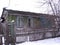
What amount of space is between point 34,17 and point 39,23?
98 cm

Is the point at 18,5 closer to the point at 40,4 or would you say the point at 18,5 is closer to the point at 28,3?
the point at 28,3

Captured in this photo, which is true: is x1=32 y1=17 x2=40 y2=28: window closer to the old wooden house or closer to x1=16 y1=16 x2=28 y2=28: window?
the old wooden house

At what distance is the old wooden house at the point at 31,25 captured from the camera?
13122 millimetres

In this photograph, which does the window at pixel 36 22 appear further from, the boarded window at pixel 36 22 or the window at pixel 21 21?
the window at pixel 21 21

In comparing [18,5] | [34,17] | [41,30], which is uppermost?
[18,5]

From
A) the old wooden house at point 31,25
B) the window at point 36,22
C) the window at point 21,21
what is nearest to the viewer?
the old wooden house at point 31,25

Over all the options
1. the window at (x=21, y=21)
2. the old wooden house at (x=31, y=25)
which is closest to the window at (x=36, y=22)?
the old wooden house at (x=31, y=25)

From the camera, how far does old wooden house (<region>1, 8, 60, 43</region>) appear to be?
1312cm

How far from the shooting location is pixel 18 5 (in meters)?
15.5

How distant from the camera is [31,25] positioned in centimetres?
1574

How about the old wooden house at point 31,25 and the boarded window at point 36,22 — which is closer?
the old wooden house at point 31,25

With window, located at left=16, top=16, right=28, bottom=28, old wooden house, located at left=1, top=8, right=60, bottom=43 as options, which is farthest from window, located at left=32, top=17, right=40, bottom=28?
window, located at left=16, top=16, right=28, bottom=28

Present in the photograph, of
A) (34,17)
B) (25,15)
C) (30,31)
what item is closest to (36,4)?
(34,17)

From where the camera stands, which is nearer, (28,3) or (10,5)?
(10,5)
